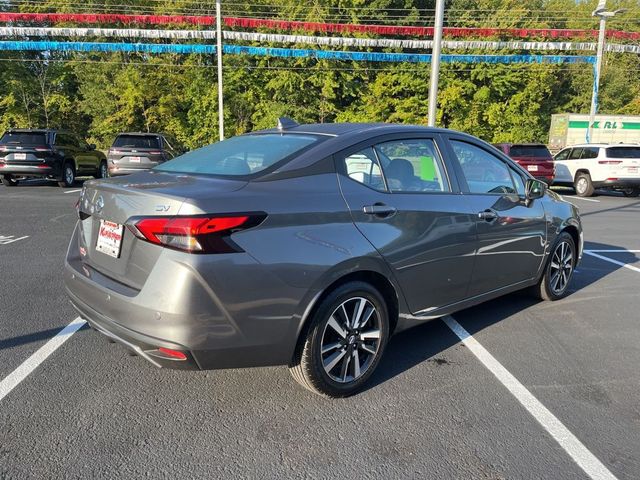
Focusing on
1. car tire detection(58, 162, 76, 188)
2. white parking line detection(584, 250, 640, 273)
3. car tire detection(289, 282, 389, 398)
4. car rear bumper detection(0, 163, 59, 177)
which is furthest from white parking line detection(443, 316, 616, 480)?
car tire detection(58, 162, 76, 188)

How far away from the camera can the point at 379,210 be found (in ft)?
10.3

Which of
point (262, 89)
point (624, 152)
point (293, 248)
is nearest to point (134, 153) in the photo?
point (293, 248)

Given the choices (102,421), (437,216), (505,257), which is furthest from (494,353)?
(102,421)

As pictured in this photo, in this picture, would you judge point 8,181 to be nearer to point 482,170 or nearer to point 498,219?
point 482,170

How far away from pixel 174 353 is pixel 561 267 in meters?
4.20

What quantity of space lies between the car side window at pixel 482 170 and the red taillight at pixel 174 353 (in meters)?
2.53

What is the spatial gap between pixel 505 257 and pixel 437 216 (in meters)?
1.05

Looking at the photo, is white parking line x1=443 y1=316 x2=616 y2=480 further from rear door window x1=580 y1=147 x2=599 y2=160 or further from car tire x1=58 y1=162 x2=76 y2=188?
rear door window x1=580 y1=147 x2=599 y2=160

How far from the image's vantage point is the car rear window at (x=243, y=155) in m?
3.11

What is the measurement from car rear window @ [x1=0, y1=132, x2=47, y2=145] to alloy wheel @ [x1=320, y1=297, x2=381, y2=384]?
14259mm

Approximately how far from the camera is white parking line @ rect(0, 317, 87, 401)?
124 inches

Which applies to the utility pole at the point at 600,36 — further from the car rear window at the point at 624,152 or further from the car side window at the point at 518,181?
the car side window at the point at 518,181

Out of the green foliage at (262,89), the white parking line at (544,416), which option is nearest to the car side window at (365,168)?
the white parking line at (544,416)

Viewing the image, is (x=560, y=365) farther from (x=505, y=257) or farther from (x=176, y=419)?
(x=176, y=419)
